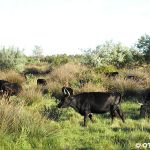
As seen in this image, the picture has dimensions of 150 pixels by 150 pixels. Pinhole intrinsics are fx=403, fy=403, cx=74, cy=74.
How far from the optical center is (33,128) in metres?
9.82

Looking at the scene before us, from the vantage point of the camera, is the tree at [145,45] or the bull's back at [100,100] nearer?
the bull's back at [100,100]

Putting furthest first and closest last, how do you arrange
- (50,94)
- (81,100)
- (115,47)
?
(115,47)
(50,94)
(81,100)

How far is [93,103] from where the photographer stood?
42.7ft

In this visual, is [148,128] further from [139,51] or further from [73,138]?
[139,51]

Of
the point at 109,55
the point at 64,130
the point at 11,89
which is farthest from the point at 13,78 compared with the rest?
the point at 109,55

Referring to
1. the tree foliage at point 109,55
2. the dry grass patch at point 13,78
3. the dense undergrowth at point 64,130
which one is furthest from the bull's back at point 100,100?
the tree foliage at point 109,55

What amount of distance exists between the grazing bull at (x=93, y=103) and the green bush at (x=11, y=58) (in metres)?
19.5

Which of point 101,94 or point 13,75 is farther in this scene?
point 13,75

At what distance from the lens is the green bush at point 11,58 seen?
3189 cm

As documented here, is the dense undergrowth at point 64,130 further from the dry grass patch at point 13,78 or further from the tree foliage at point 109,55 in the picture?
the tree foliage at point 109,55

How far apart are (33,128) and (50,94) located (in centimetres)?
903

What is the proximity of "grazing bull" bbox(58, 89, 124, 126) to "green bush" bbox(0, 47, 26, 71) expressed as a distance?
767 inches

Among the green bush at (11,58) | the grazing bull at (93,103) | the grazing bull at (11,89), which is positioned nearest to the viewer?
the grazing bull at (93,103)

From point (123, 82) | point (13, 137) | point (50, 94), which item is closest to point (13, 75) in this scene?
point (50, 94)
